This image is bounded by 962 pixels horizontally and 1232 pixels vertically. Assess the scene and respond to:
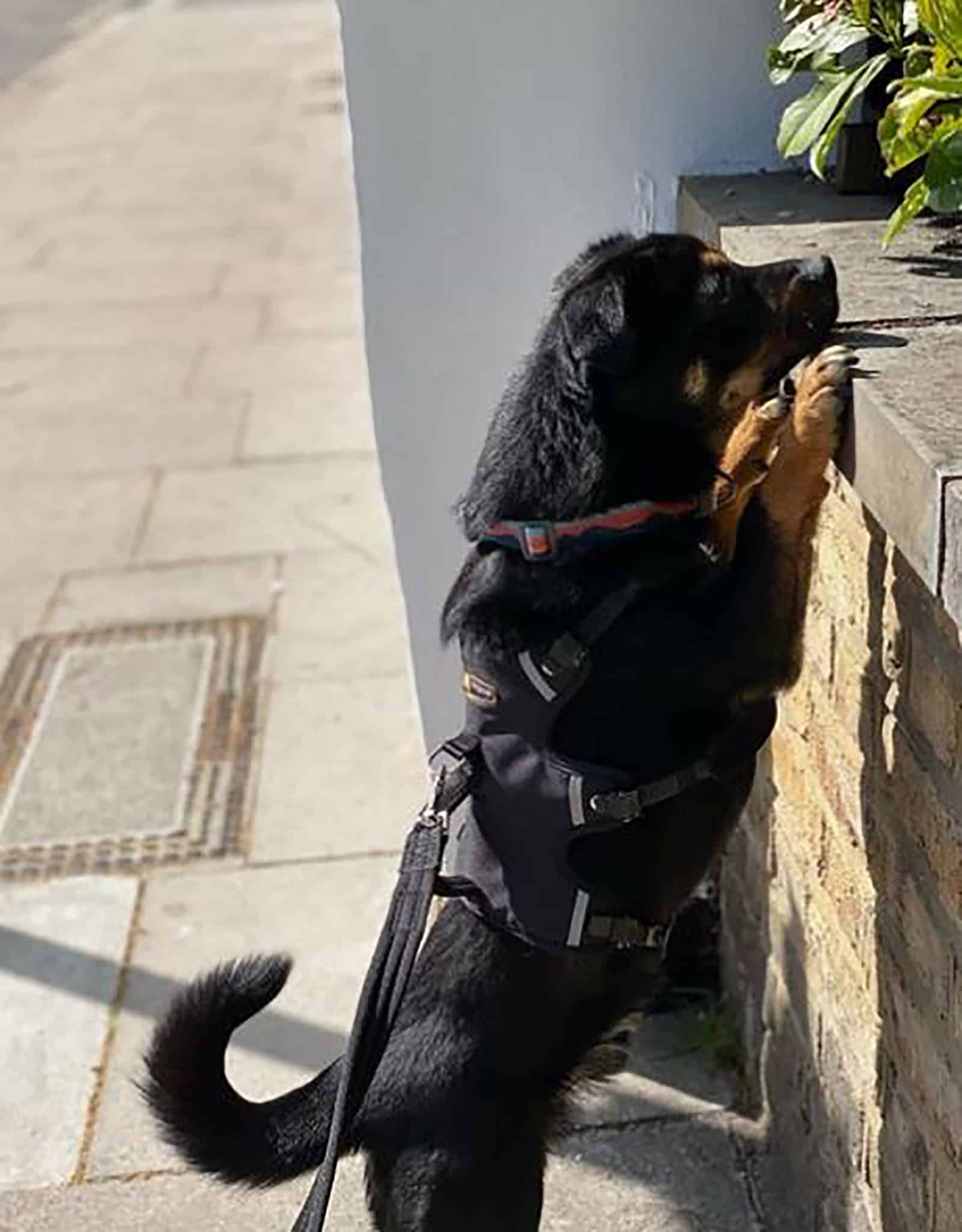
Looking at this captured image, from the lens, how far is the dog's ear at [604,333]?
2.64 m

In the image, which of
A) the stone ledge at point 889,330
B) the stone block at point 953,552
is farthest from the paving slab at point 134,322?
the stone block at point 953,552

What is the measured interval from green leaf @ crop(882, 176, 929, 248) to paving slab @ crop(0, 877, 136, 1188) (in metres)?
2.38

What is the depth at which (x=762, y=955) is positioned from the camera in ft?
11.5

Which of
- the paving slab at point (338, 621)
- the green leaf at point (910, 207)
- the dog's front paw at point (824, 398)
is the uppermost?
the green leaf at point (910, 207)

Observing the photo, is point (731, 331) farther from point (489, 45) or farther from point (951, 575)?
point (489, 45)

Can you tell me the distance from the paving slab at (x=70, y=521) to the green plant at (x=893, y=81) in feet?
13.7

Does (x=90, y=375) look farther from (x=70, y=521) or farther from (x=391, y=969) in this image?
(x=391, y=969)

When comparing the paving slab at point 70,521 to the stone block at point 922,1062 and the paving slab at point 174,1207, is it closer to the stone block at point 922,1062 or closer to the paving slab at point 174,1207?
the paving slab at point 174,1207

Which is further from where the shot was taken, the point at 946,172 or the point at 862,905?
the point at 862,905

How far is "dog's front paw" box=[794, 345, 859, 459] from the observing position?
242cm

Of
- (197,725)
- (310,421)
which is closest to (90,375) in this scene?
(310,421)

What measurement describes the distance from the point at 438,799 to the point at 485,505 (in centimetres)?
45

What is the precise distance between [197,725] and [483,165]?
226 centimetres

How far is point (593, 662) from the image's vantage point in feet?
8.43
